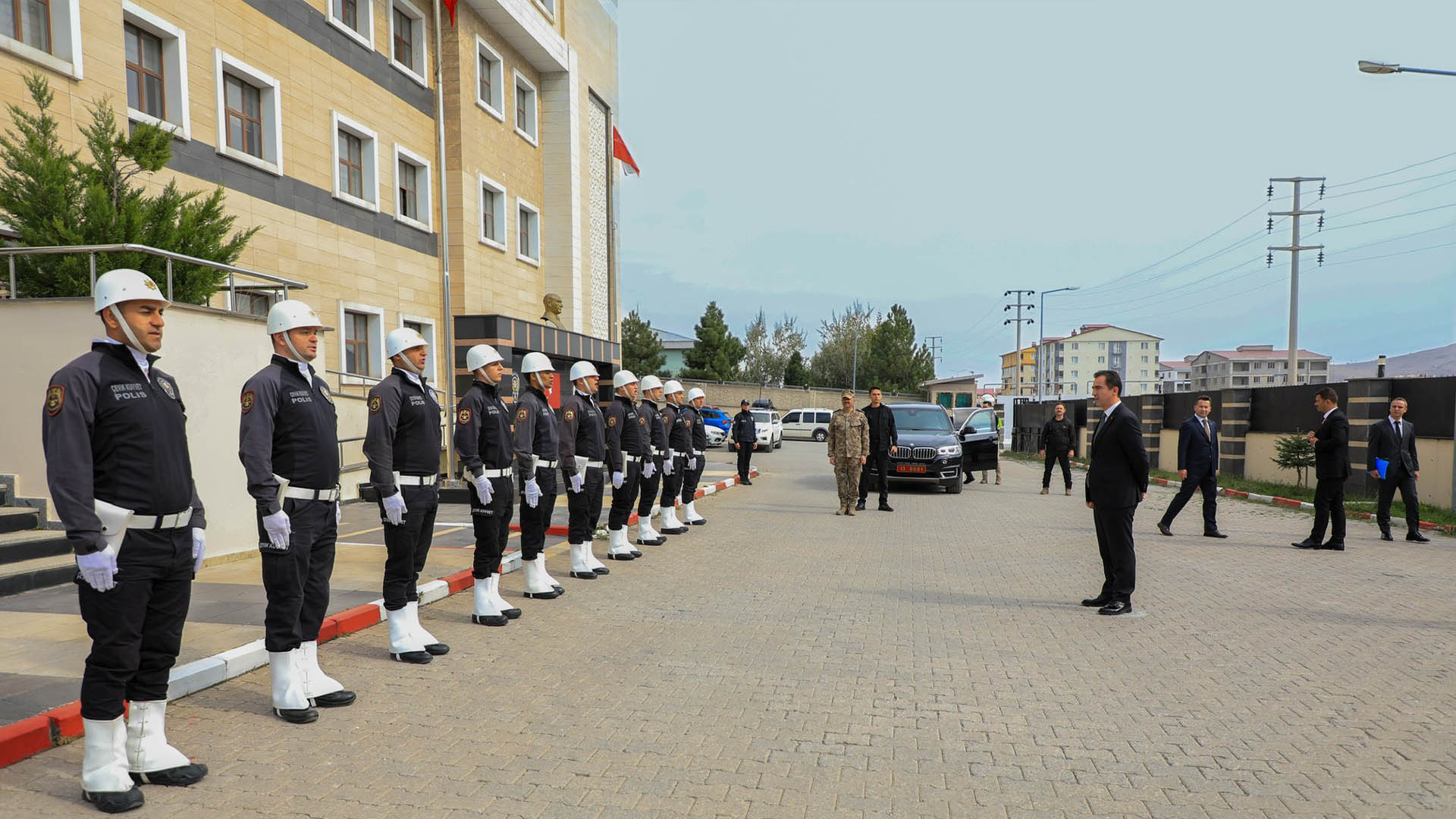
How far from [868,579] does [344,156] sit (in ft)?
45.5

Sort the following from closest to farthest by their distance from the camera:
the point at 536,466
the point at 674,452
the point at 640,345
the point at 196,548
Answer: the point at 196,548 < the point at 536,466 < the point at 674,452 < the point at 640,345

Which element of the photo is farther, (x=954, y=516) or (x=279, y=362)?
(x=954, y=516)

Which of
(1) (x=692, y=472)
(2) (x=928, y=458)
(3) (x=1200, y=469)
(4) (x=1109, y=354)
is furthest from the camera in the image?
(4) (x=1109, y=354)

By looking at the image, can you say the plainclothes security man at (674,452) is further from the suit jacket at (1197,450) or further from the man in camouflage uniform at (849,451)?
the suit jacket at (1197,450)

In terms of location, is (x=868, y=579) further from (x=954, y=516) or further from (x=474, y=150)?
(x=474, y=150)

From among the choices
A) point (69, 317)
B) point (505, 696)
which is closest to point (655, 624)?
point (505, 696)

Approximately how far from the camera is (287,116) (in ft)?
50.0

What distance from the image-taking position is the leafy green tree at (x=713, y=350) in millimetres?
65750

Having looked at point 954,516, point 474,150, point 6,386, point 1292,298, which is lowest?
point 954,516

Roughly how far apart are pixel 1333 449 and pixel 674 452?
8.71 metres

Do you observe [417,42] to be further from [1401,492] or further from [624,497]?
[1401,492]

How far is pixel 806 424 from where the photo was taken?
48031 mm

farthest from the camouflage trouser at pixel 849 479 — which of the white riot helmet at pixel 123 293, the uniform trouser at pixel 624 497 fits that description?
the white riot helmet at pixel 123 293

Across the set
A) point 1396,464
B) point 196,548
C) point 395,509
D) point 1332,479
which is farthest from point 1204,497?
point 196,548
